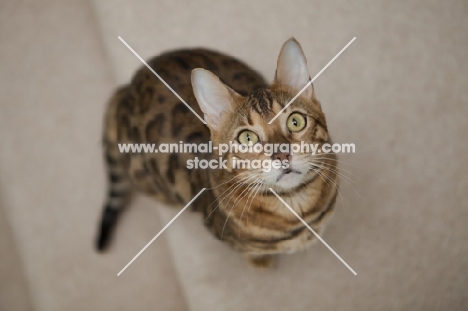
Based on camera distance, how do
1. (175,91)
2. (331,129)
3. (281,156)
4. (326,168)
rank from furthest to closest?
1. (331,129)
2. (175,91)
3. (326,168)
4. (281,156)

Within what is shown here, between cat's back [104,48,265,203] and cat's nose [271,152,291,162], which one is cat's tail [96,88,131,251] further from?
cat's nose [271,152,291,162]

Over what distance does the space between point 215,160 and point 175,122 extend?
0.19 m

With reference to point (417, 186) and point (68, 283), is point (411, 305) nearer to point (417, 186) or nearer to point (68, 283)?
point (417, 186)

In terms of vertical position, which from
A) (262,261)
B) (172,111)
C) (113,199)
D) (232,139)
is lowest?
(113,199)

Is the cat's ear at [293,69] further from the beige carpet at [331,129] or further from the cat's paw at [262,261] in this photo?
the cat's paw at [262,261]

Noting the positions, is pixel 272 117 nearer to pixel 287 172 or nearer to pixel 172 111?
pixel 287 172

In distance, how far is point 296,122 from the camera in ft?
3.32

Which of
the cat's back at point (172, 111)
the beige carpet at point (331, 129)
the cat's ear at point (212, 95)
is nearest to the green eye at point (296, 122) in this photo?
the cat's ear at point (212, 95)

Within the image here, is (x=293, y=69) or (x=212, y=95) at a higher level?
(x=293, y=69)

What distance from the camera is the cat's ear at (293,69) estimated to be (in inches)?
39.3

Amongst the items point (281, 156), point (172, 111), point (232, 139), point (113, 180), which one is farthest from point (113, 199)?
point (281, 156)

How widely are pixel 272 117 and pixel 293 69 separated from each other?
0.43 feet

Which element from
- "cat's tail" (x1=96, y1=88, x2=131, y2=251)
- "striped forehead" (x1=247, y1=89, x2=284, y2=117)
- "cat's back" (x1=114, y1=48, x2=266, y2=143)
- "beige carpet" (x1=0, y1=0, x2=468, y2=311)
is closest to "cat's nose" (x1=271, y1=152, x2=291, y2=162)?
"striped forehead" (x1=247, y1=89, x2=284, y2=117)

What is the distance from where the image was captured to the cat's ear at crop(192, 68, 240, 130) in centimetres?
100
